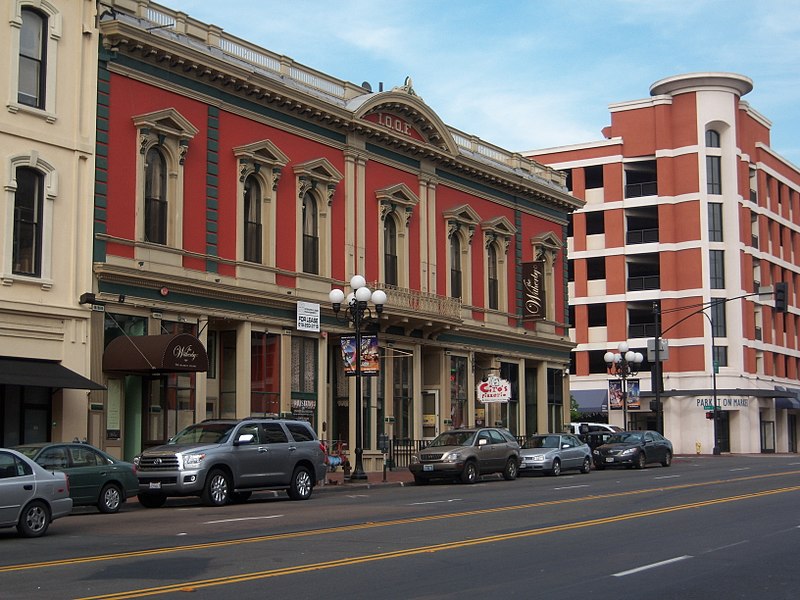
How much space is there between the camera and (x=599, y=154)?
77.2 metres

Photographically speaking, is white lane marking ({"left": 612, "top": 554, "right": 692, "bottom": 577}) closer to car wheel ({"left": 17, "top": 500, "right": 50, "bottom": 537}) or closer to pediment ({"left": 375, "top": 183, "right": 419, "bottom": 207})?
car wheel ({"left": 17, "top": 500, "right": 50, "bottom": 537})

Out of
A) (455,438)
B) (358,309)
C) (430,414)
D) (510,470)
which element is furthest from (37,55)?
(430,414)

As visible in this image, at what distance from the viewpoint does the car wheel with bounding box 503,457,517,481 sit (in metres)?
34.8

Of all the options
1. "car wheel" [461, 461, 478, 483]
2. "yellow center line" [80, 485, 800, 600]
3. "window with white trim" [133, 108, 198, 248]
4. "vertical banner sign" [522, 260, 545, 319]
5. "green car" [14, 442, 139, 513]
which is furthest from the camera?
"vertical banner sign" [522, 260, 545, 319]

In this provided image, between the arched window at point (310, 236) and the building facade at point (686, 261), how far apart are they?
127 feet

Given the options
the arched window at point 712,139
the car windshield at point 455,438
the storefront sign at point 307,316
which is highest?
the arched window at point 712,139

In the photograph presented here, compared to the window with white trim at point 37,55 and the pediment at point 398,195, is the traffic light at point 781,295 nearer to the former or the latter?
the pediment at point 398,195

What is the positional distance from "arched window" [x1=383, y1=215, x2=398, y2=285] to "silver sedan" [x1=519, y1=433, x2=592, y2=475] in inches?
307

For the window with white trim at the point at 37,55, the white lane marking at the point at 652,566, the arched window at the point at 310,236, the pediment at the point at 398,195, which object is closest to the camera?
the white lane marking at the point at 652,566

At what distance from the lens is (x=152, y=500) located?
24328 mm

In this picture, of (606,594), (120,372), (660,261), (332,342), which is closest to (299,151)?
(332,342)

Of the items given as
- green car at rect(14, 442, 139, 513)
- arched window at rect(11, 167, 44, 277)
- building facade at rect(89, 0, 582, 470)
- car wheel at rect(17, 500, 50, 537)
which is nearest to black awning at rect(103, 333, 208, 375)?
building facade at rect(89, 0, 582, 470)

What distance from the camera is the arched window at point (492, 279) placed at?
156ft

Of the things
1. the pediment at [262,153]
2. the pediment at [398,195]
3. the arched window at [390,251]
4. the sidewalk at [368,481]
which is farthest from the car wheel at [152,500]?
the pediment at [398,195]
